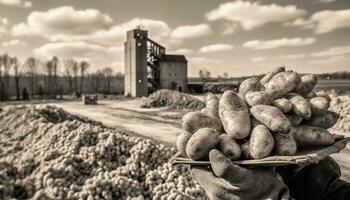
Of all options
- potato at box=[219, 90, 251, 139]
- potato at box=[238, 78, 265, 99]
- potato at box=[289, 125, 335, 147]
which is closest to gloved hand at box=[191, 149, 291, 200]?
potato at box=[219, 90, 251, 139]

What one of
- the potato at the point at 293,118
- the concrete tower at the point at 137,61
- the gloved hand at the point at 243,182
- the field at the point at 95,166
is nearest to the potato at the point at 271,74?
the potato at the point at 293,118

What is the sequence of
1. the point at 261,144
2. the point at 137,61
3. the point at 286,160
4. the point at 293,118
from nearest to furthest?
the point at 286,160
the point at 261,144
the point at 293,118
the point at 137,61

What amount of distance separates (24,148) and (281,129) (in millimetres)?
8789

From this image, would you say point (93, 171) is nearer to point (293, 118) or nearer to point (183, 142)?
point (183, 142)

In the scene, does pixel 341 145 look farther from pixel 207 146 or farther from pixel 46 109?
pixel 46 109

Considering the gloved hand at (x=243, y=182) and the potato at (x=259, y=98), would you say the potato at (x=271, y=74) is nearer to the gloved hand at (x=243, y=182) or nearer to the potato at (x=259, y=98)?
the potato at (x=259, y=98)

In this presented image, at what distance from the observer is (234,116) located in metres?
3.16

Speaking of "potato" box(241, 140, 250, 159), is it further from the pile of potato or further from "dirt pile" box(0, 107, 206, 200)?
"dirt pile" box(0, 107, 206, 200)

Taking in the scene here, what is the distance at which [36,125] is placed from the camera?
1155 centimetres

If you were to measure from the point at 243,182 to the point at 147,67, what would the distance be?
39125 mm

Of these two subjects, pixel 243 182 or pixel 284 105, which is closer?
pixel 243 182

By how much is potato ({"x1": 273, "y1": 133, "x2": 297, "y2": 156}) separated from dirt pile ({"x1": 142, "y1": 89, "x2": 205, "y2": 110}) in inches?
Result: 794

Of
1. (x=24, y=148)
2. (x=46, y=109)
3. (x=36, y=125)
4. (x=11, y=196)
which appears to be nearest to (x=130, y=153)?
(x=11, y=196)

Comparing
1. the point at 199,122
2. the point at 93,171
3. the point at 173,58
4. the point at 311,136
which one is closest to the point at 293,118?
the point at 311,136
